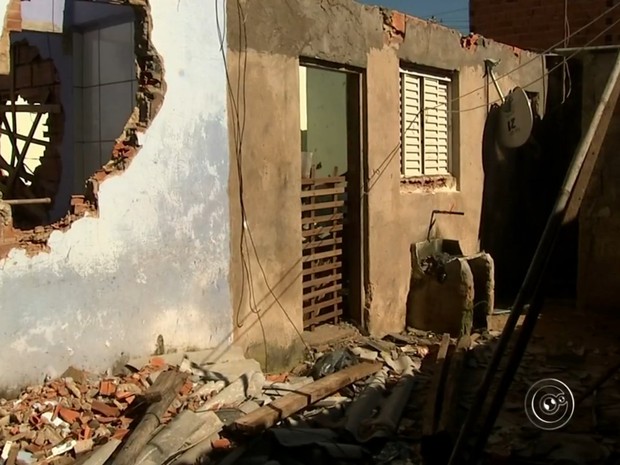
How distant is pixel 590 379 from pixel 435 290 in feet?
7.19

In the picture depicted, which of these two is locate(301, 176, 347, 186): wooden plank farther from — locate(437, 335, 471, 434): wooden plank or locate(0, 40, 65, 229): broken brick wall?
locate(0, 40, 65, 229): broken brick wall

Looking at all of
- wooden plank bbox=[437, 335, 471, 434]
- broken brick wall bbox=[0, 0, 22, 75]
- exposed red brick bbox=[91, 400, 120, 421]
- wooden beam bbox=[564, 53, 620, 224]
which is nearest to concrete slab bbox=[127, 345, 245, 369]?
exposed red brick bbox=[91, 400, 120, 421]

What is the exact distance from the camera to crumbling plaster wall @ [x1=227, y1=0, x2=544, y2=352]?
6.77 m

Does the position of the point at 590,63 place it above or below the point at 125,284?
above

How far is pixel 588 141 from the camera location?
13.7ft

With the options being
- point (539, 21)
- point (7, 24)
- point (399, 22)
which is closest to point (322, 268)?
point (399, 22)

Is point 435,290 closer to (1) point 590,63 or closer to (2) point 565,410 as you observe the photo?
(2) point 565,410

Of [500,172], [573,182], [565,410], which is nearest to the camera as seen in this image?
[573,182]

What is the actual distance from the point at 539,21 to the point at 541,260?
9278mm

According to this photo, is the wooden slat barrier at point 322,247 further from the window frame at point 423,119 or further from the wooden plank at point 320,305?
the window frame at point 423,119

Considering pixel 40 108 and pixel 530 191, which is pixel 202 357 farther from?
Answer: pixel 530 191

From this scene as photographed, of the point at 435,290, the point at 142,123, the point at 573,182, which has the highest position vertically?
the point at 142,123

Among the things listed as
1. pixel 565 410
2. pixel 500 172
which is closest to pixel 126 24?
pixel 565 410

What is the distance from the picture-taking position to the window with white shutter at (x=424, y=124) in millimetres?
9281
